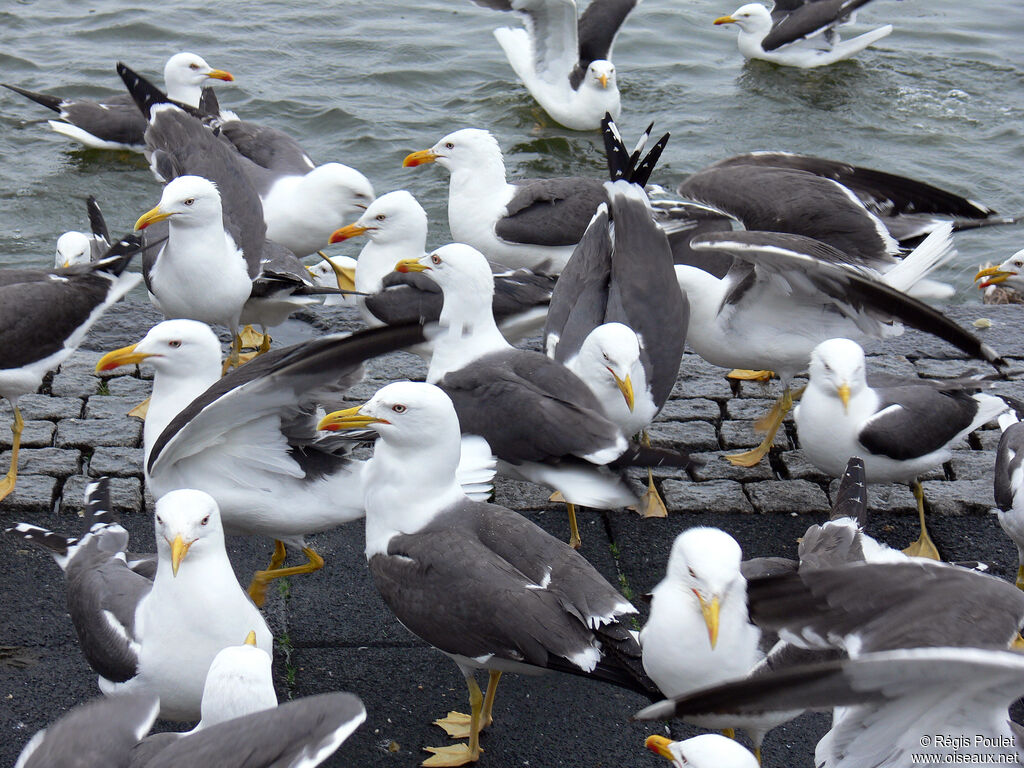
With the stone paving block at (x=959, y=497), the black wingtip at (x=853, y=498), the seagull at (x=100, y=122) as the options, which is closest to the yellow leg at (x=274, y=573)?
the black wingtip at (x=853, y=498)

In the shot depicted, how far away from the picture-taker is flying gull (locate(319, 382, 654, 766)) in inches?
166

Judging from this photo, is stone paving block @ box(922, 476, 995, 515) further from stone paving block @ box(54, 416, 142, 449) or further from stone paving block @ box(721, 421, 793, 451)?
stone paving block @ box(54, 416, 142, 449)

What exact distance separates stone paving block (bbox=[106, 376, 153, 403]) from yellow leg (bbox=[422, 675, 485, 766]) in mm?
3041

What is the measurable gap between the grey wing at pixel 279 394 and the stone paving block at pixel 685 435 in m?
2.04

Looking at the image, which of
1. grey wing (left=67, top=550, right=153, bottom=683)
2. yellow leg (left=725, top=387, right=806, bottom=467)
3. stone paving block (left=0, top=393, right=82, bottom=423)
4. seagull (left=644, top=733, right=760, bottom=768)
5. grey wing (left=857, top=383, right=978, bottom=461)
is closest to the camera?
seagull (left=644, top=733, right=760, bottom=768)

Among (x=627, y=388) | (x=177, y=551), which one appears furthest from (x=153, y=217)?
(x=177, y=551)

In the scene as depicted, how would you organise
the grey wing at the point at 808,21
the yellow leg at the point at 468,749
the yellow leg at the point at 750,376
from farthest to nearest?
the grey wing at the point at 808,21 < the yellow leg at the point at 750,376 < the yellow leg at the point at 468,749

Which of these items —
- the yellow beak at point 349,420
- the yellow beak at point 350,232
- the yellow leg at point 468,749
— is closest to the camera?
the yellow leg at point 468,749

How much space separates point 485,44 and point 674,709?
41.0 ft

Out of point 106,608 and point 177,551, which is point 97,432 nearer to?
point 106,608

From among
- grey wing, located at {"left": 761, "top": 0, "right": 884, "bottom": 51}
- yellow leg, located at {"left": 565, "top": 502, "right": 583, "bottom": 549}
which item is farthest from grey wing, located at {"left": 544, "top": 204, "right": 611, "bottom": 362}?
grey wing, located at {"left": 761, "top": 0, "right": 884, "bottom": 51}

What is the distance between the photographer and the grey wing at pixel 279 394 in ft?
14.6

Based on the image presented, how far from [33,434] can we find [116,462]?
574 millimetres

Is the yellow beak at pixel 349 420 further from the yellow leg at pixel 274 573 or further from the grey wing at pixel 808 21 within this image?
the grey wing at pixel 808 21
